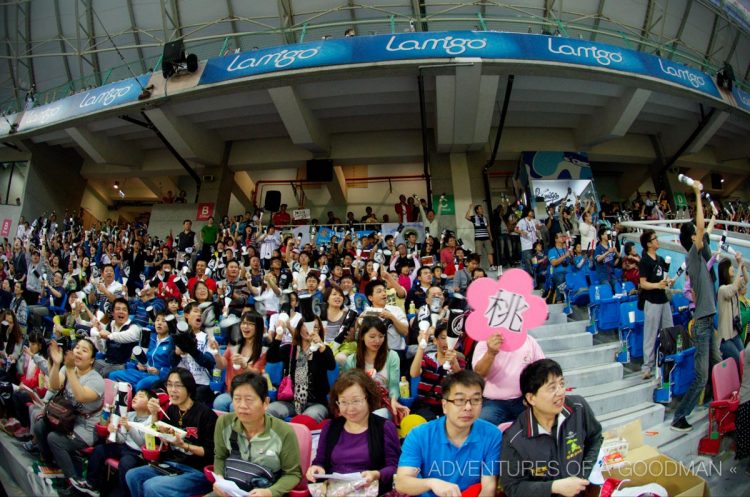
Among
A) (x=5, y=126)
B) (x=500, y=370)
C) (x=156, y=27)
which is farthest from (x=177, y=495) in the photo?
(x=5, y=126)

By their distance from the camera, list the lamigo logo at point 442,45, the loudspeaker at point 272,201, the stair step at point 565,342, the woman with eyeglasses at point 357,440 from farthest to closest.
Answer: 1. the loudspeaker at point 272,201
2. the lamigo logo at point 442,45
3. the stair step at point 565,342
4. the woman with eyeglasses at point 357,440

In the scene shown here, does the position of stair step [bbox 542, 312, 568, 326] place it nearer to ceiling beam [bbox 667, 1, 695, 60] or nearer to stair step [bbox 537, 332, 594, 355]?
stair step [bbox 537, 332, 594, 355]

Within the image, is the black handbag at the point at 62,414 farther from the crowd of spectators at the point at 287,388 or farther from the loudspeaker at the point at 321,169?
the loudspeaker at the point at 321,169

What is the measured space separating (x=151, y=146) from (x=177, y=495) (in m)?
14.1

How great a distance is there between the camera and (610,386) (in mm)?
4586

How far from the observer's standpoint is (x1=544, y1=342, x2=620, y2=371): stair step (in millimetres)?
4898

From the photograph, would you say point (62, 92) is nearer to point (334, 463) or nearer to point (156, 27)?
point (156, 27)

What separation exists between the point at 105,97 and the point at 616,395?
13.0m

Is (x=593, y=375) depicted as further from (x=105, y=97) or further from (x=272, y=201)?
(x=105, y=97)

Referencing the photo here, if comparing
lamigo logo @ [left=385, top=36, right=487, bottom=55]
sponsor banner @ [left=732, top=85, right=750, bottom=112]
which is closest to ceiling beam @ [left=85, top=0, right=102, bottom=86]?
lamigo logo @ [left=385, top=36, right=487, bottom=55]

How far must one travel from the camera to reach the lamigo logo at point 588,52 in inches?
363

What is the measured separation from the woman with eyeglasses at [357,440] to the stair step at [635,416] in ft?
8.41

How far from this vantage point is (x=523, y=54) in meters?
9.05

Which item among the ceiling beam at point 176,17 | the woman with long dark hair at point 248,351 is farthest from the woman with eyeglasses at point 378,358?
the ceiling beam at point 176,17
